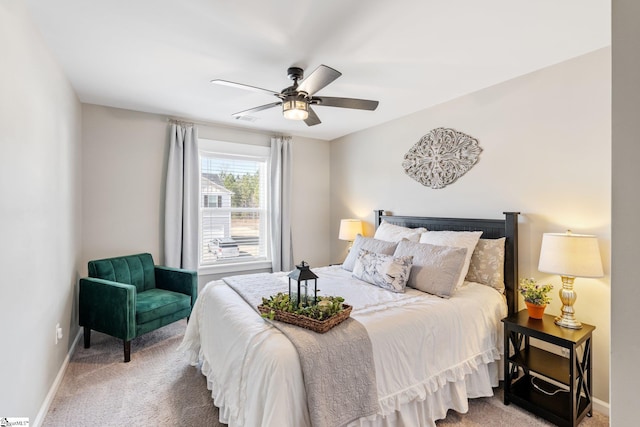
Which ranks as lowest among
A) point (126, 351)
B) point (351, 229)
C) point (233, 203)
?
point (126, 351)

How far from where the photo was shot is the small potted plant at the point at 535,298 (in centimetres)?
224

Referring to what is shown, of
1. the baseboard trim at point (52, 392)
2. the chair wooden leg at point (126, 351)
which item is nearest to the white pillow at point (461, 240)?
the chair wooden leg at point (126, 351)

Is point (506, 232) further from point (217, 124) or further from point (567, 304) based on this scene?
point (217, 124)

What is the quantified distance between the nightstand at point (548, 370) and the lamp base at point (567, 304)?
5 cm

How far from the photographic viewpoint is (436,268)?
2445 millimetres

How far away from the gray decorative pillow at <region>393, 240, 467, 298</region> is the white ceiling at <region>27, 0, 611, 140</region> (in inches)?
60.5

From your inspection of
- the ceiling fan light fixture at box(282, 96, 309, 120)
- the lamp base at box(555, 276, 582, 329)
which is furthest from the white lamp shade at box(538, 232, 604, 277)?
the ceiling fan light fixture at box(282, 96, 309, 120)

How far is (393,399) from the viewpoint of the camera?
1744mm

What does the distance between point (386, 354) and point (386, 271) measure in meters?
0.88

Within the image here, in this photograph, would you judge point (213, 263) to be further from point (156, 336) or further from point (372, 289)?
point (372, 289)

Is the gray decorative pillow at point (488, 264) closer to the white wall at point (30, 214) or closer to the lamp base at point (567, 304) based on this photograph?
the lamp base at point (567, 304)

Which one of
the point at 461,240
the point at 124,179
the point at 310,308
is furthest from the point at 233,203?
the point at 461,240

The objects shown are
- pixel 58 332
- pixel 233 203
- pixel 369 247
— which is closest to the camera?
pixel 58 332

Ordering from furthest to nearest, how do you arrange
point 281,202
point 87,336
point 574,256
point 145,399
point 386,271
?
1. point 281,202
2. point 87,336
3. point 386,271
4. point 145,399
5. point 574,256
